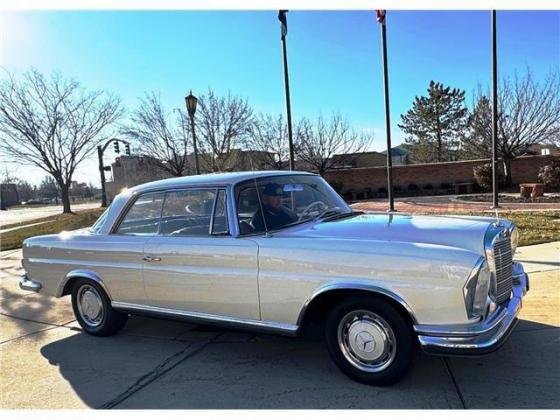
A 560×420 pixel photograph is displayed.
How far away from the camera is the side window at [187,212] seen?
13.8 ft

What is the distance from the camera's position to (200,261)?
4043 millimetres

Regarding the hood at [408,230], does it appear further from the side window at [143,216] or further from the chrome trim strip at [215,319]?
the side window at [143,216]

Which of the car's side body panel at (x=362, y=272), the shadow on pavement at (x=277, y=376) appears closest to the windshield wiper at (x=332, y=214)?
the car's side body panel at (x=362, y=272)

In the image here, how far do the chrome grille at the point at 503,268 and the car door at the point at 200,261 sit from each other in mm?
1781

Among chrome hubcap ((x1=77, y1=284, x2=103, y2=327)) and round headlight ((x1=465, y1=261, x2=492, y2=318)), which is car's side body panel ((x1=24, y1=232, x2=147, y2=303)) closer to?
chrome hubcap ((x1=77, y1=284, x2=103, y2=327))

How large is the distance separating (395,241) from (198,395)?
6.01 feet

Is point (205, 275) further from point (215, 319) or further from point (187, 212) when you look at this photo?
point (187, 212)

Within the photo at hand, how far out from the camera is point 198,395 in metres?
3.51

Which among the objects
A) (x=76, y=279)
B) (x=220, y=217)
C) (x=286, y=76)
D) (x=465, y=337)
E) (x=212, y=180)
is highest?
Answer: (x=286, y=76)

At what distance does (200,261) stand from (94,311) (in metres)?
1.76

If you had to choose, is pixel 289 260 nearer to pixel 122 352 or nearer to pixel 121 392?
pixel 121 392

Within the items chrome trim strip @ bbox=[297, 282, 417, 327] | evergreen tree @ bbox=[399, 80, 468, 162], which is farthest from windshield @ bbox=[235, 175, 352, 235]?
evergreen tree @ bbox=[399, 80, 468, 162]

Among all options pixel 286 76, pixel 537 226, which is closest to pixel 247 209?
pixel 286 76

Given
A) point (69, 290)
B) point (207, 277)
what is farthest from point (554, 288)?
point (69, 290)
